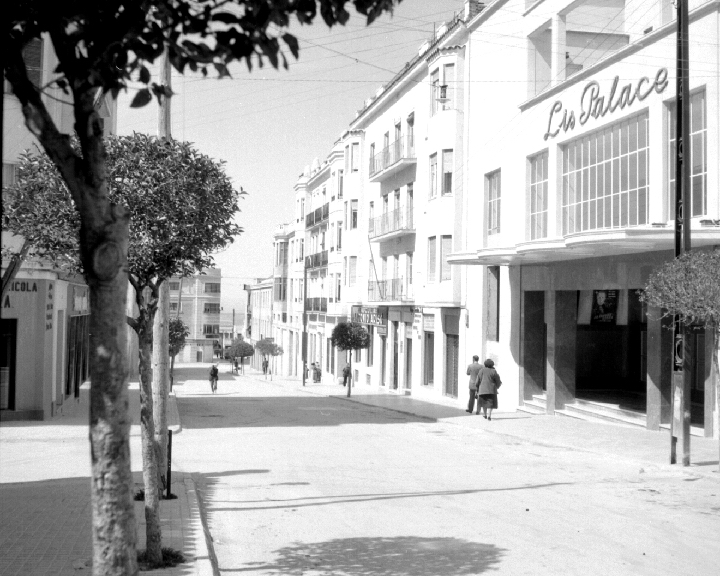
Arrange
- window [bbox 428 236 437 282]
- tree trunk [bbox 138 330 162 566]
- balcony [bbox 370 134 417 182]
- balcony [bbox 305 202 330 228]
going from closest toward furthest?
tree trunk [bbox 138 330 162 566] < window [bbox 428 236 437 282] < balcony [bbox 370 134 417 182] < balcony [bbox 305 202 330 228]

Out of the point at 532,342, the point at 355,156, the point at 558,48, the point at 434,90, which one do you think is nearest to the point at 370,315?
the point at 355,156

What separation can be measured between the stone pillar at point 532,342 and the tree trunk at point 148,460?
63.6 feet

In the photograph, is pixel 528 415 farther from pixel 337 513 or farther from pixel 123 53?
pixel 123 53

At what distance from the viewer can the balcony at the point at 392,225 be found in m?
36.9

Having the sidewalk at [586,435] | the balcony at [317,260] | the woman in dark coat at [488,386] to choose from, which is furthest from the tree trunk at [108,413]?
the balcony at [317,260]

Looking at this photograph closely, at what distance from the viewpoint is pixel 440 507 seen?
1152 centimetres

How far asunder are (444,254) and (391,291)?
683 centimetres

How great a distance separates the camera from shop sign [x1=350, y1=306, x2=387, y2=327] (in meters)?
41.6

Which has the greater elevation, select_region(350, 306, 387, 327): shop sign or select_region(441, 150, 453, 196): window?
select_region(441, 150, 453, 196): window

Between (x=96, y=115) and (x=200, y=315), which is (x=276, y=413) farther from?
(x=200, y=315)

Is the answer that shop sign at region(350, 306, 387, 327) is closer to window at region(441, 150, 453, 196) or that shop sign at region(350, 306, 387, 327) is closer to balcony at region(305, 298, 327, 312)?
window at region(441, 150, 453, 196)

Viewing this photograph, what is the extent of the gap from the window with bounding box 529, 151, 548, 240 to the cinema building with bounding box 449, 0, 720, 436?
6 centimetres

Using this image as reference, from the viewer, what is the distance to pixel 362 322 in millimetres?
44312

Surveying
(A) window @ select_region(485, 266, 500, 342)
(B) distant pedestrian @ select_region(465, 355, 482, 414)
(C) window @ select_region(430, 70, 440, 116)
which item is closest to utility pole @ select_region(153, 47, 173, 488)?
(B) distant pedestrian @ select_region(465, 355, 482, 414)
